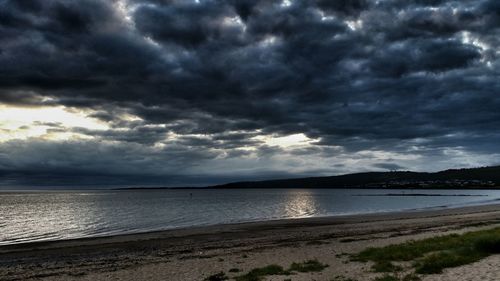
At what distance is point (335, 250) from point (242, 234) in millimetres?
20110

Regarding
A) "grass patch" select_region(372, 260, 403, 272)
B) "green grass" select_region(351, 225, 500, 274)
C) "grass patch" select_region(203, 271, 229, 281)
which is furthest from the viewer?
"grass patch" select_region(203, 271, 229, 281)

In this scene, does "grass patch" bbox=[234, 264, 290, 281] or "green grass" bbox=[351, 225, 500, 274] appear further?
"grass patch" bbox=[234, 264, 290, 281]

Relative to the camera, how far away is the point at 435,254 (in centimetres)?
2344

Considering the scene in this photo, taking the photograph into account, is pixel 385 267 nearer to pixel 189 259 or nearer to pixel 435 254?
pixel 435 254

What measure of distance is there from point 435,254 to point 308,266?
6986 mm

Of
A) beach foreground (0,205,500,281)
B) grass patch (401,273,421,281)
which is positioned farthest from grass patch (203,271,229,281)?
grass patch (401,273,421,281)

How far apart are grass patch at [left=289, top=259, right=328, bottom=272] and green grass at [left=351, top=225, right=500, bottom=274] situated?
248 centimetres

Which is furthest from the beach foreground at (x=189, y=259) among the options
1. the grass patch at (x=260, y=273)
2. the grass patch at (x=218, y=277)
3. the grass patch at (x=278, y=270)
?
the grass patch at (x=260, y=273)

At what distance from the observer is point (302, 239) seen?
41156 millimetres

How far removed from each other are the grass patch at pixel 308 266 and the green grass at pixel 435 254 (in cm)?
248

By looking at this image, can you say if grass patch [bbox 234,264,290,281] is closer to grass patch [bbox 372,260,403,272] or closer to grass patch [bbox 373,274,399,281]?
grass patch [bbox 372,260,403,272]

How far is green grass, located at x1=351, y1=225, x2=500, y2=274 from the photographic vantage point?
20720 millimetres

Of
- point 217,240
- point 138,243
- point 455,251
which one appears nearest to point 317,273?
point 455,251

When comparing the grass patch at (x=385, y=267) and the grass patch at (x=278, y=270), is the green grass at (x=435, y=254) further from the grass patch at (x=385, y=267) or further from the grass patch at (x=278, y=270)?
the grass patch at (x=278, y=270)
